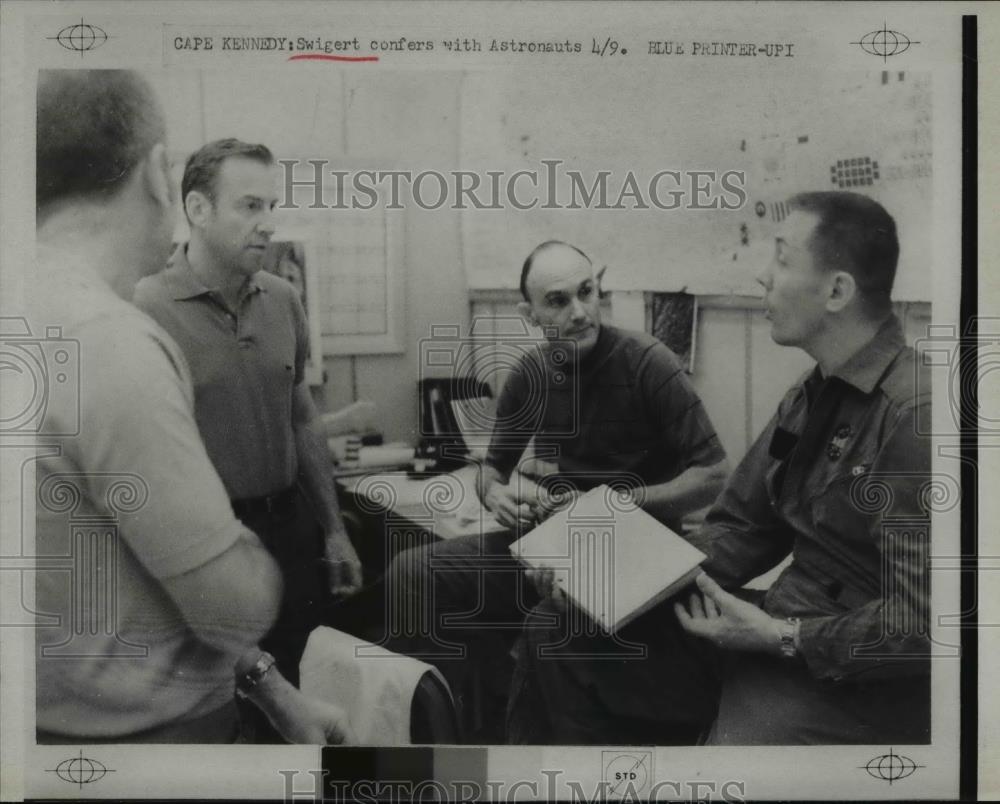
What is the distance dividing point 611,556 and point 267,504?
60cm

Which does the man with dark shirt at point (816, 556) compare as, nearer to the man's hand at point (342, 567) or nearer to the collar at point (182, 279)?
the man's hand at point (342, 567)

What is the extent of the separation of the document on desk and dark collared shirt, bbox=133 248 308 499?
476 mm

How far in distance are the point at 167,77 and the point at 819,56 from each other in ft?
3.69

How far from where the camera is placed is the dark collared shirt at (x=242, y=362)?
1803mm

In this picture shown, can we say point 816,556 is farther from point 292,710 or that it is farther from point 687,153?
point 292,710

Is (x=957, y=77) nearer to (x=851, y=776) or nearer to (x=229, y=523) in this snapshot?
(x=851, y=776)

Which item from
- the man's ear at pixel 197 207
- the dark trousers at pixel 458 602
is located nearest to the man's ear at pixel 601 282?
the dark trousers at pixel 458 602

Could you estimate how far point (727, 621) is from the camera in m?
1.83

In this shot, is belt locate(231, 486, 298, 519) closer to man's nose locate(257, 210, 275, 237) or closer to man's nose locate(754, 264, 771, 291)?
man's nose locate(257, 210, 275, 237)


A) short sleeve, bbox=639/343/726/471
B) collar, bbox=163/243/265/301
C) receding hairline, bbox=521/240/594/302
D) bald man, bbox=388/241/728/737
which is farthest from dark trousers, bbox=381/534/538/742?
collar, bbox=163/243/265/301

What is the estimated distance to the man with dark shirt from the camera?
181 cm

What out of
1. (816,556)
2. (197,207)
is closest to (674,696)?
(816,556)

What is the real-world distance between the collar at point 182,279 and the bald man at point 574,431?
55 cm

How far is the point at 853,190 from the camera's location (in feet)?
6.03
